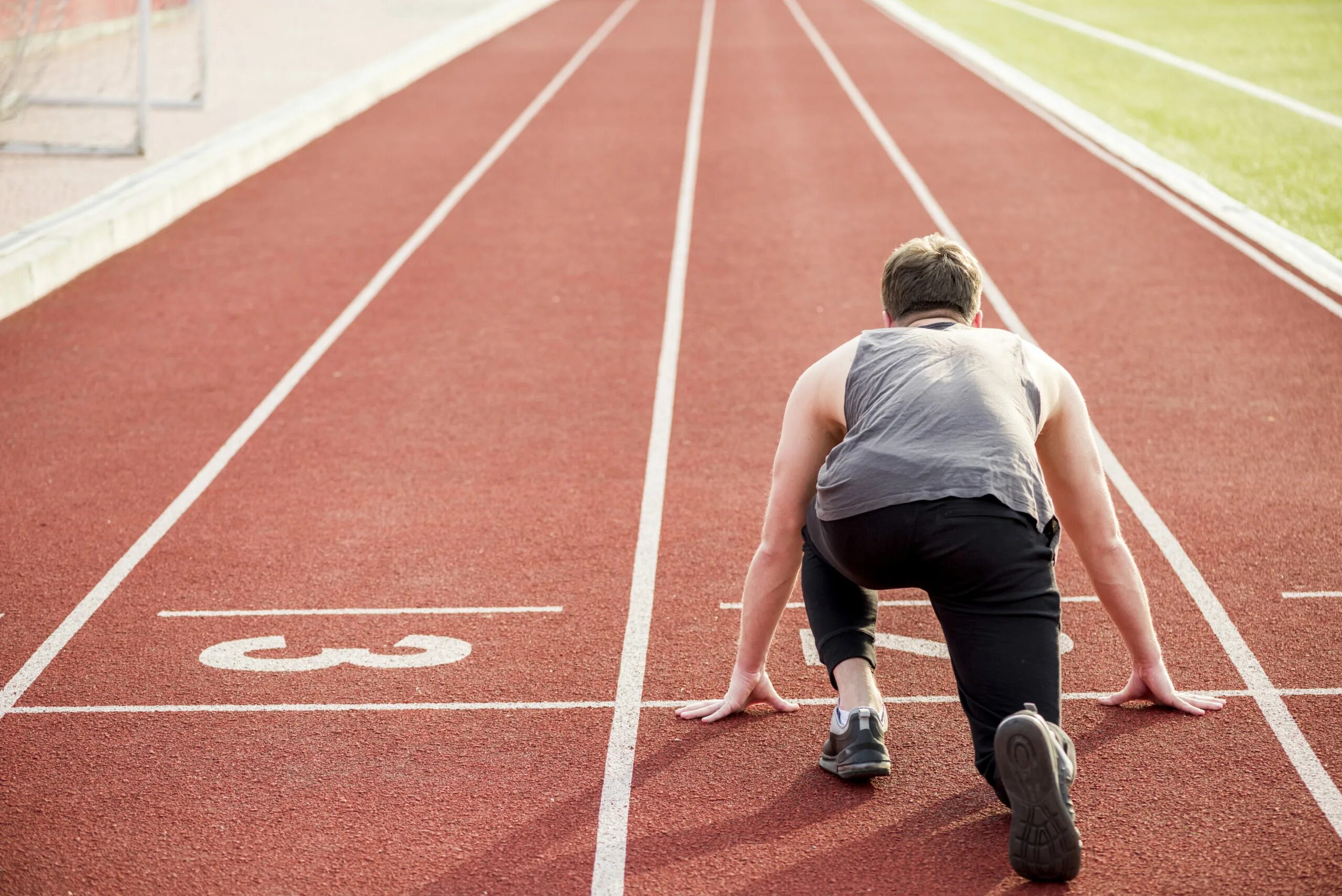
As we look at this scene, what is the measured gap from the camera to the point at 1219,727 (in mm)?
4055

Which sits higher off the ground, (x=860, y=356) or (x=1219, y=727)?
(x=860, y=356)

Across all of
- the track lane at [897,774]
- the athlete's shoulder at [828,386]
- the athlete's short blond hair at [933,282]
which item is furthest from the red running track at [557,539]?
the athlete's short blond hair at [933,282]

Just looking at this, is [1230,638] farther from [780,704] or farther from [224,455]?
[224,455]

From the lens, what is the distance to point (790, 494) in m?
3.72

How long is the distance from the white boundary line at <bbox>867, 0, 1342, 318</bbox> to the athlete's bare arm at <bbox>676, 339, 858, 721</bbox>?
6.54 meters

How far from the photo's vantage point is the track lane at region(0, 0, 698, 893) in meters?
3.57

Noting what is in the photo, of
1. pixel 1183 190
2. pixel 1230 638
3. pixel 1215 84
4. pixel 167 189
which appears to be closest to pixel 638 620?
pixel 1230 638

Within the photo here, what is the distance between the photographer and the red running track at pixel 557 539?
3.57 meters

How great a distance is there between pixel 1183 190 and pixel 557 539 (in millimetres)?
8876

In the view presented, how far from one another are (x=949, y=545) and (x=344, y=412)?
468cm

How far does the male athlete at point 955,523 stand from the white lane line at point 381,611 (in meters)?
1.32

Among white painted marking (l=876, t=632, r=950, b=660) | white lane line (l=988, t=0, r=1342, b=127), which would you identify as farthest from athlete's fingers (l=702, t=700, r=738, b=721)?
white lane line (l=988, t=0, r=1342, b=127)

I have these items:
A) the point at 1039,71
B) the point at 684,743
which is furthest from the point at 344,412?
the point at 1039,71

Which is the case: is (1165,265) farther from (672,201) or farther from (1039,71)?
(1039,71)
